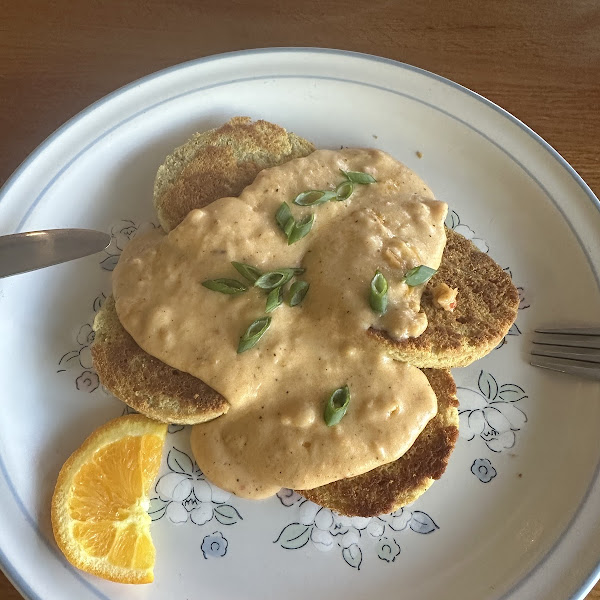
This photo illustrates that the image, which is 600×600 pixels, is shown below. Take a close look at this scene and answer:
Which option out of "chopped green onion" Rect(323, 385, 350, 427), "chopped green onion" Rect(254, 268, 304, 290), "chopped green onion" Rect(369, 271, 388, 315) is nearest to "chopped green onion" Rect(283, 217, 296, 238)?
"chopped green onion" Rect(254, 268, 304, 290)

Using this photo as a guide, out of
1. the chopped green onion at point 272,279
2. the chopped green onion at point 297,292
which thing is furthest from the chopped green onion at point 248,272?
the chopped green onion at point 297,292

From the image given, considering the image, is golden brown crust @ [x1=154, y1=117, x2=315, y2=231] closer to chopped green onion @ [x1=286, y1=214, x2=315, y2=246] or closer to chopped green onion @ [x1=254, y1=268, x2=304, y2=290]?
chopped green onion @ [x1=286, y1=214, x2=315, y2=246]

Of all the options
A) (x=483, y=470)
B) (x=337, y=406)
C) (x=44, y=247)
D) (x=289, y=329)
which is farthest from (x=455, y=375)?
(x=44, y=247)

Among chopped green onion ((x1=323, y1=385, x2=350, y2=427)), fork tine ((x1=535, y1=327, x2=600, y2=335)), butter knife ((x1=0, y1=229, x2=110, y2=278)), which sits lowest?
butter knife ((x1=0, y1=229, x2=110, y2=278))

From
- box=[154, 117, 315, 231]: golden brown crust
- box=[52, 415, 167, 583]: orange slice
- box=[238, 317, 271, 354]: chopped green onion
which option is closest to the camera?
box=[52, 415, 167, 583]: orange slice

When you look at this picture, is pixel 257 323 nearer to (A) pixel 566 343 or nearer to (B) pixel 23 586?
(B) pixel 23 586

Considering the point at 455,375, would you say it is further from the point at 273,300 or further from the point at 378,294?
the point at 273,300
